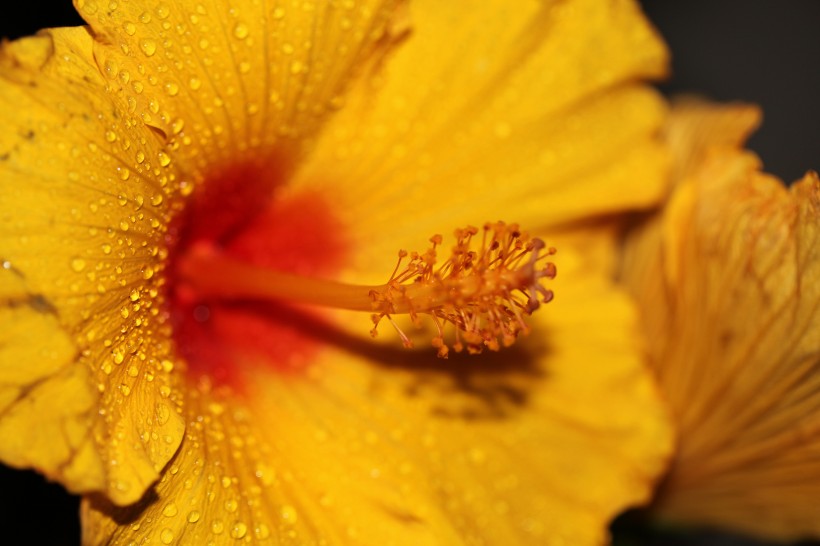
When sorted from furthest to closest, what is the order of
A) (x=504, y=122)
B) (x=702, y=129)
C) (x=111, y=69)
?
(x=702, y=129) < (x=504, y=122) < (x=111, y=69)

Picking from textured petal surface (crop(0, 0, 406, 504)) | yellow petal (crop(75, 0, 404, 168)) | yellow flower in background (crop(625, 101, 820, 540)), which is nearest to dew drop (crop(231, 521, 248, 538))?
textured petal surface (crop(0, 0, 406, 504))

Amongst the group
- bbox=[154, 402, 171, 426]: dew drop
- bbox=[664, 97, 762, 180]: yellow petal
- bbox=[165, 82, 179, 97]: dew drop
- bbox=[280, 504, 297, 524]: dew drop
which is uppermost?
Answer: bbox=[664, 97, 762, 180]: yellow petal

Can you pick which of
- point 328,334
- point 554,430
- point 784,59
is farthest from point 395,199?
point 784,59

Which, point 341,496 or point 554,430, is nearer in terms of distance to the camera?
point 341,496

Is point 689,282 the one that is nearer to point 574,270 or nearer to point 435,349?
point 574,270

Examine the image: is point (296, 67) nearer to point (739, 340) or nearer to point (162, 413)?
point (162, 413)

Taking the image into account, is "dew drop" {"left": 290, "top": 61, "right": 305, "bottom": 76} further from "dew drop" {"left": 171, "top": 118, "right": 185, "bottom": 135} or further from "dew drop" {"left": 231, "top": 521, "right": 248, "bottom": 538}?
"dew drop" {"left": 231, "top": 521, "right": 248, "bottom": 538}

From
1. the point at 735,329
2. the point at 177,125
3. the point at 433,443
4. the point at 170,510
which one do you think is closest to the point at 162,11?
the point at 177,125
